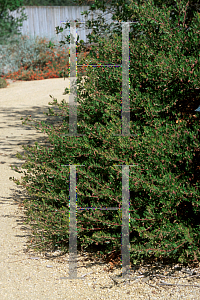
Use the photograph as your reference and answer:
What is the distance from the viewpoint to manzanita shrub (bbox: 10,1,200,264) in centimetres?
277

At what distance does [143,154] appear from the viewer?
9.50 ft

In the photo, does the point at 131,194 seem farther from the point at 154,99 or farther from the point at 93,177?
the point at 154,99

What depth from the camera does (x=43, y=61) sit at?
14727mm

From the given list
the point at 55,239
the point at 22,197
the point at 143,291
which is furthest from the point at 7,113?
the point at 143,291

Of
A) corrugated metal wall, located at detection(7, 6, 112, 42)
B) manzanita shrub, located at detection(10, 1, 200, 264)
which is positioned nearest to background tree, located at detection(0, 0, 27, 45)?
corrugated metal wall, located at detection(7, 6, 112, 42)

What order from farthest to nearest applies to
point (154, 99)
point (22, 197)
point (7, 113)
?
1. point (7, 113)
2. point (22, 197)
3. point (154, 99)

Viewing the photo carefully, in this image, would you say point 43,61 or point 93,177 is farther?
point 43,61

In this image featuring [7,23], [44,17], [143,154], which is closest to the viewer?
[143,154]

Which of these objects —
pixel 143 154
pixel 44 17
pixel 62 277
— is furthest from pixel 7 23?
pixel 62 277

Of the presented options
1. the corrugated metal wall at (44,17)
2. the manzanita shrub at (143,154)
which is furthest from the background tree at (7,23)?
the manzanita shrub at (143,154)

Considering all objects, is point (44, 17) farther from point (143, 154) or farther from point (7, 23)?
point (143, 154)

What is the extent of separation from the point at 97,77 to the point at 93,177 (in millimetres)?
1152

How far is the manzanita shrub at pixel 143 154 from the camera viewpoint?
2773 millimetres

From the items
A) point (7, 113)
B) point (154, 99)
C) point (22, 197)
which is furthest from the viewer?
point (7, 113)
